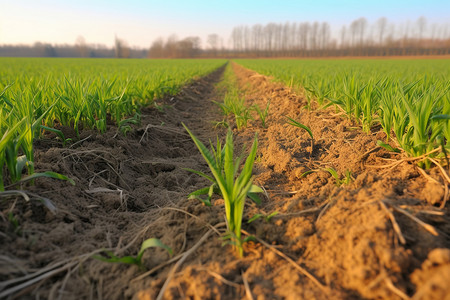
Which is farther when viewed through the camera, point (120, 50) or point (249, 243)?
point (120, 50)

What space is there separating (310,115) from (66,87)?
8.30 feet

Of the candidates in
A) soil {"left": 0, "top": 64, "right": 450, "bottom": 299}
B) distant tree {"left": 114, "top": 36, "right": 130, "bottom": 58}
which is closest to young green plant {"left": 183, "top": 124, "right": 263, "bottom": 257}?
soil {"left": 0, "top": 64, "right": 450, "bottom": 299}

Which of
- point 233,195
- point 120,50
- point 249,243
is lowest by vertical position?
point 249,243

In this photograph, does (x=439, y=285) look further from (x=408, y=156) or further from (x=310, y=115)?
(x=310, y=115)

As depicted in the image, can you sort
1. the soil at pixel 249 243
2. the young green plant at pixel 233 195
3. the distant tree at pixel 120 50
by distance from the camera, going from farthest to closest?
the distant tree at pixel 120 50 < the young green plant at pixel 233 195 < the soil at pixel 249 243

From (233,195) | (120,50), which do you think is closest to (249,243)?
(233,195)

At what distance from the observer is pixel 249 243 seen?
1056 mm

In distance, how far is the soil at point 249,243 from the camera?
2.73 ft

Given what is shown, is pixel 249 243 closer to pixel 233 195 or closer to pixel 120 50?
pixel 233 195

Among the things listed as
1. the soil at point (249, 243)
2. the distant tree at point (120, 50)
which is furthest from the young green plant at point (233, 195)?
the distant tree at point (120, 50)

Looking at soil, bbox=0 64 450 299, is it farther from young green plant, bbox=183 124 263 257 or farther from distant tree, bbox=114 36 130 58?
distant tree, bbox=114 36 130 58

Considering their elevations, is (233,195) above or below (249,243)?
above

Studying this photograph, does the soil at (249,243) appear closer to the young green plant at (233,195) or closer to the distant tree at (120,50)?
the young green plant at (233,195)

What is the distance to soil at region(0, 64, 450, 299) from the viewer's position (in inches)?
32.8
